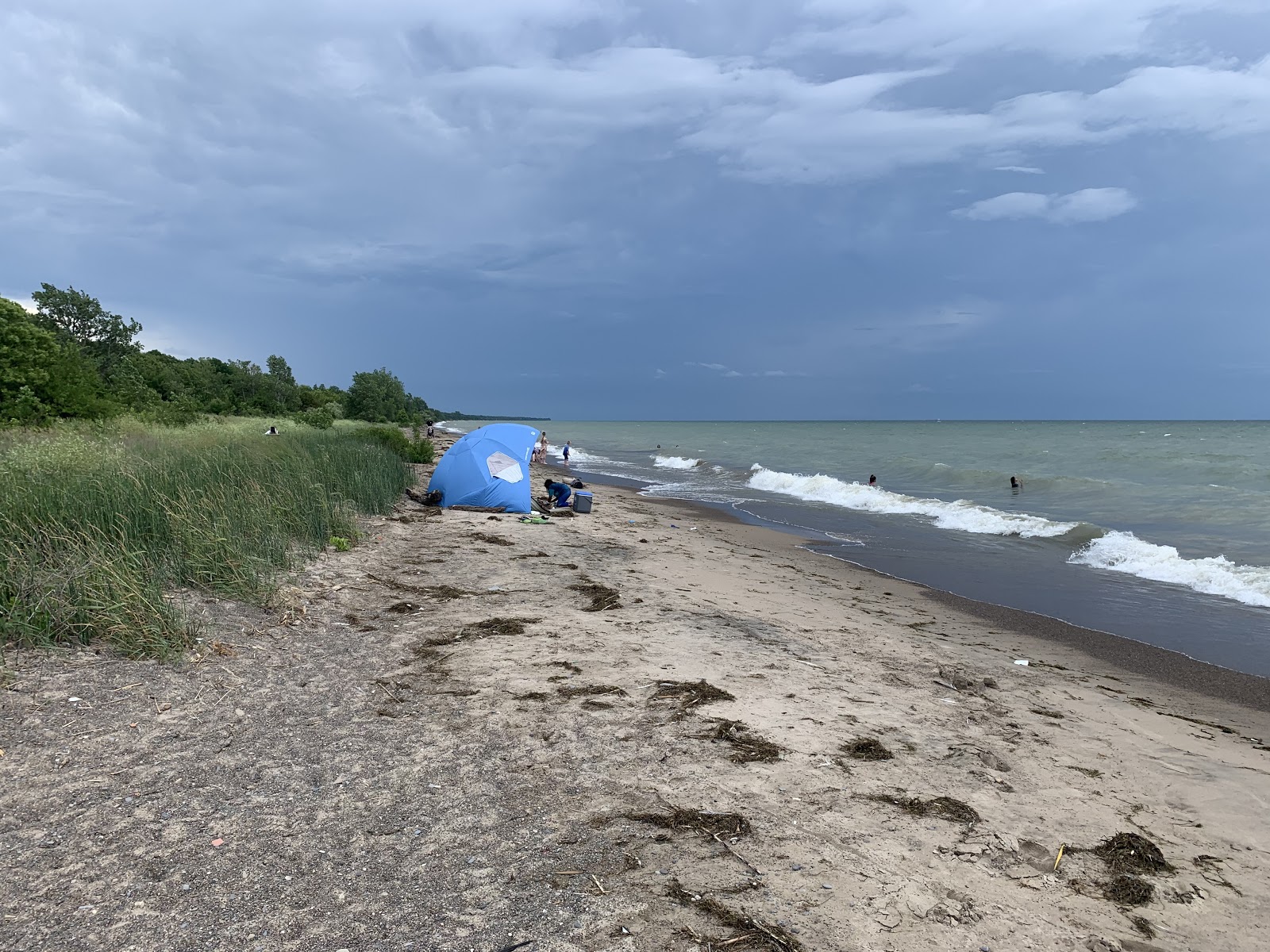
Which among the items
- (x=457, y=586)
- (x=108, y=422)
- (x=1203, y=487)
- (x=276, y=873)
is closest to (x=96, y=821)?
(x=276, y=873)

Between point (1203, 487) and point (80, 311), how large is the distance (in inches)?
2225

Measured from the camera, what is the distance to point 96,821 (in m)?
3.38

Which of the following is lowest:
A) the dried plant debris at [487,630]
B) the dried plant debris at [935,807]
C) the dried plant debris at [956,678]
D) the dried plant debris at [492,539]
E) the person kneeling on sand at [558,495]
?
the dried plant debris at [956,678]

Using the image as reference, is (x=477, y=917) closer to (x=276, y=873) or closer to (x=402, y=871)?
(x=402, y=871)

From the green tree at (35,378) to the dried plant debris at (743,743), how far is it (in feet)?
60.4

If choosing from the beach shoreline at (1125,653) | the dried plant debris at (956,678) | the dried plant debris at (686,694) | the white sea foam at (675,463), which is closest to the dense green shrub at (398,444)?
the beach shoreline at (1125,653)

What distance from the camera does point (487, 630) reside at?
22.5ft

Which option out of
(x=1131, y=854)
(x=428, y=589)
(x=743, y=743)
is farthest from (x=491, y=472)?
(x=1131, y=854)

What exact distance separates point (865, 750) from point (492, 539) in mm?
8399

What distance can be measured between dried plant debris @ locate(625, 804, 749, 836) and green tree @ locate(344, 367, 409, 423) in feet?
166

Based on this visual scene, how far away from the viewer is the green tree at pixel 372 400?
171 ft

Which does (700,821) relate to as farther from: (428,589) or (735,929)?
(428,589)

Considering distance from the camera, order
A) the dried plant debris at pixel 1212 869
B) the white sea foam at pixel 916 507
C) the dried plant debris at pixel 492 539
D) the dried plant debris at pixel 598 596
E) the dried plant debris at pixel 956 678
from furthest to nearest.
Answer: the white sea foam at pixel 916 507, the dried plant debris at pixel 492 539, the dried plant debris at pixel 598 596, the dried plant debris at pixel 956 678, the dried plant debris at pixel 1212 869

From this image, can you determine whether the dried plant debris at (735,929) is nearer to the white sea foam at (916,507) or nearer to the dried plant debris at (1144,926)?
the dried plant debris at (1144,926)
